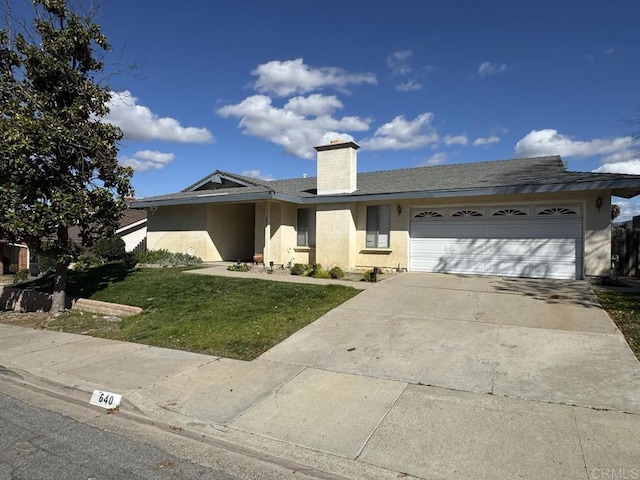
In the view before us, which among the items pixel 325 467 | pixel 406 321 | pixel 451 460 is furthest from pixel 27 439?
pixel 406 321

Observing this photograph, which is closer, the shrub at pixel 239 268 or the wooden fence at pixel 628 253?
the wooden fence at pixel 628 253

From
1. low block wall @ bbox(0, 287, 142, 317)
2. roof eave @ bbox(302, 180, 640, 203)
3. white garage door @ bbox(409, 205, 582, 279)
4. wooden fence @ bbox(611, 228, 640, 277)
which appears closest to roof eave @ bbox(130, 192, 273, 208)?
roof eave @ bbox(302, 180, 640, 203)

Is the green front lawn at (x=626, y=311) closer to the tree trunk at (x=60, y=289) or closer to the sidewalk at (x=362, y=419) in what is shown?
the sidewalk at (x=362, y=419)

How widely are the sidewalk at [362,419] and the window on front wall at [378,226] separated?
951cm

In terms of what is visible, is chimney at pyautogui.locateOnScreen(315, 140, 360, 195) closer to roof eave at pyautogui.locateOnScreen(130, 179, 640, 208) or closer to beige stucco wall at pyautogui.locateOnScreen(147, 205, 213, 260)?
roof eave at pyautogui.locateOnScreen(130, 179, 640, 208)

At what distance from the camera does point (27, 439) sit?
4121 mm

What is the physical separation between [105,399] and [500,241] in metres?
11.8

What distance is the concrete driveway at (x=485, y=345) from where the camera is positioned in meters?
5.07

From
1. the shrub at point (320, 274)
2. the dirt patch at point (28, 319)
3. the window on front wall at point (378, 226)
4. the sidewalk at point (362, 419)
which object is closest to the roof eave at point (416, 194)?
the window on front wall at point (378, 226)

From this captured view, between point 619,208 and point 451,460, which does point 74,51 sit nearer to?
point 451,460

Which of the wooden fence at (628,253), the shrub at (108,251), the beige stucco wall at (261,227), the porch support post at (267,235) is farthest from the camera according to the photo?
the shrub at (108,251)

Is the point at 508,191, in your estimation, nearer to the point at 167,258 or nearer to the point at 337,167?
the point at 337,167

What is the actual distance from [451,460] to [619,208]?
2919cm

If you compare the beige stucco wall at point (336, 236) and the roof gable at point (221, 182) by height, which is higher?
the roof gable at point (221, 182)
